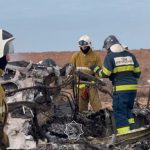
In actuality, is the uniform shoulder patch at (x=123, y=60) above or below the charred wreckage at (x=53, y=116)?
above

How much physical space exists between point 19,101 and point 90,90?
3491 millimetres

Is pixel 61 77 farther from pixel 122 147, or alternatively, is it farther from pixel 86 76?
pixel 122 147

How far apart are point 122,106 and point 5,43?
496 cm

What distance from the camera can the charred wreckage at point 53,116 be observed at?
9.07m

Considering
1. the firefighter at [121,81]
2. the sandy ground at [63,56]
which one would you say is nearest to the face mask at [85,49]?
the firefighter at [121,81]

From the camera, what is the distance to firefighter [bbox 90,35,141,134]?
1012 cm

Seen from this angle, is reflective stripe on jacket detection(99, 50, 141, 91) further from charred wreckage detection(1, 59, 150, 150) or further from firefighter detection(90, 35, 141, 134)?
charred wreckage detection(1, 59, 150, 150)

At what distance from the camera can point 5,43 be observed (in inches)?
216

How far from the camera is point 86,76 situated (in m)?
10.9

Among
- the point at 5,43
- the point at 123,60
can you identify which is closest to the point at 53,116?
the point at 123,60

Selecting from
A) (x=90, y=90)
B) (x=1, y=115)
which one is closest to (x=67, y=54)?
(x=90, y=90)

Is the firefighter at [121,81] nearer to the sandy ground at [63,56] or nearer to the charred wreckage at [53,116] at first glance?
the charred wreckage at [53,116]

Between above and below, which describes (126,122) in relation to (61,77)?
below

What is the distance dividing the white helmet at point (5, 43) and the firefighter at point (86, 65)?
684cm
